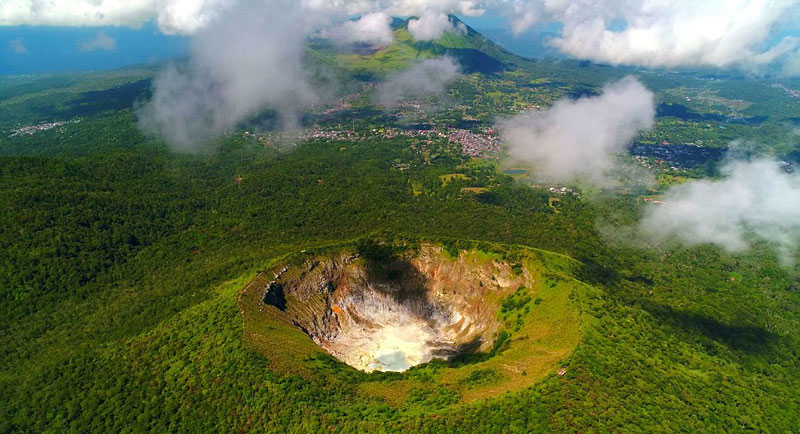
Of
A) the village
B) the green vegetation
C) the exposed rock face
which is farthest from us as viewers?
the village

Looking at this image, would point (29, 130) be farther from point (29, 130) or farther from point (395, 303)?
point (395, 303)

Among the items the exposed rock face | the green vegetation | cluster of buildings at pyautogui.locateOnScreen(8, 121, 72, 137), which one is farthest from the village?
the exposed rock face

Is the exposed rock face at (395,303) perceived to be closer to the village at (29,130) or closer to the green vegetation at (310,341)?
the green vegetation at (310,341)

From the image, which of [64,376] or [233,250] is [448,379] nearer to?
[64,376]

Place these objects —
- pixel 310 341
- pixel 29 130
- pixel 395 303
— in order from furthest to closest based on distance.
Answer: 1. pixel 29 130
2. pixel 395 303
3. pixel 310 341

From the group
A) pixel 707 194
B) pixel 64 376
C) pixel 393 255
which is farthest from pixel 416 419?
pixel 707 194

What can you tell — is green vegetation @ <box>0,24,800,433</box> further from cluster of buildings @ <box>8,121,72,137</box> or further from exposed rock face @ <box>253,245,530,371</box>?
cluster of buildings @ <box>8,121,72,137</box>

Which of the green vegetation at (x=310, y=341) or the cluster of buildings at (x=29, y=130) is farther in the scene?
the cluster of buildings at (x=29, y=130)

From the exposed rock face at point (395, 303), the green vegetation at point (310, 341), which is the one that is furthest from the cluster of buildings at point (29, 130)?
the exposed rock face at point (395, 303)

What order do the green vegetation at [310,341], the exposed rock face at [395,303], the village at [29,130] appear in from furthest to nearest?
1. the village at [29,130]
2. the exposed rock face at [395,303]
3. the green vegetation at [310,341]

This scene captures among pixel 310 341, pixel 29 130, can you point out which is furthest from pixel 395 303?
pixel 29 130
